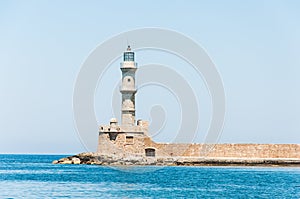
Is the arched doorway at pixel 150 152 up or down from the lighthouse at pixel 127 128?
down

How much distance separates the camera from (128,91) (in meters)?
40.6

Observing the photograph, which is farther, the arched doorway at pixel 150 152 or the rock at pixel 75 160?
the rock at pixel 75 160

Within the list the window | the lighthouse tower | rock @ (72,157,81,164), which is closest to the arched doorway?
the window

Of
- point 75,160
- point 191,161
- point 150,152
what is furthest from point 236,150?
point 75,160

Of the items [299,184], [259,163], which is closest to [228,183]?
[299,184]

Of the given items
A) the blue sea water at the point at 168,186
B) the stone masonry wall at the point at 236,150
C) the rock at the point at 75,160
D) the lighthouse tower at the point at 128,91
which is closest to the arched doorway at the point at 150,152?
the stone masonry wall at the point at 236,150

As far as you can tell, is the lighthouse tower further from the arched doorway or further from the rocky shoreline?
the arched doorway

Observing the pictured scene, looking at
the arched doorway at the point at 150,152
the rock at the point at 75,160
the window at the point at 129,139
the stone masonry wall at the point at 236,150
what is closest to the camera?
the window at the point at 129,139

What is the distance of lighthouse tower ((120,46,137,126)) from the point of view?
40.7m

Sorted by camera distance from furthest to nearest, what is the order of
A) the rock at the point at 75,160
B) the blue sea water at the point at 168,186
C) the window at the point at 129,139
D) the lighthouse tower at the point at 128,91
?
the rock at the point at 75,160 < the window at the point at 129,139 < the lighthouse tower at the point at 128,91 < the blue sea water at the point at 168,186

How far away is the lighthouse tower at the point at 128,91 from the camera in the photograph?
40656 mm

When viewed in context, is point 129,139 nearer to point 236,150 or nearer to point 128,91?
point 128,91

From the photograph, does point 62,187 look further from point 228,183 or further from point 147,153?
point 147,153

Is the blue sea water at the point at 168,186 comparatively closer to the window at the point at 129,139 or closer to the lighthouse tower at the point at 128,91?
the window at the point at 129,139
